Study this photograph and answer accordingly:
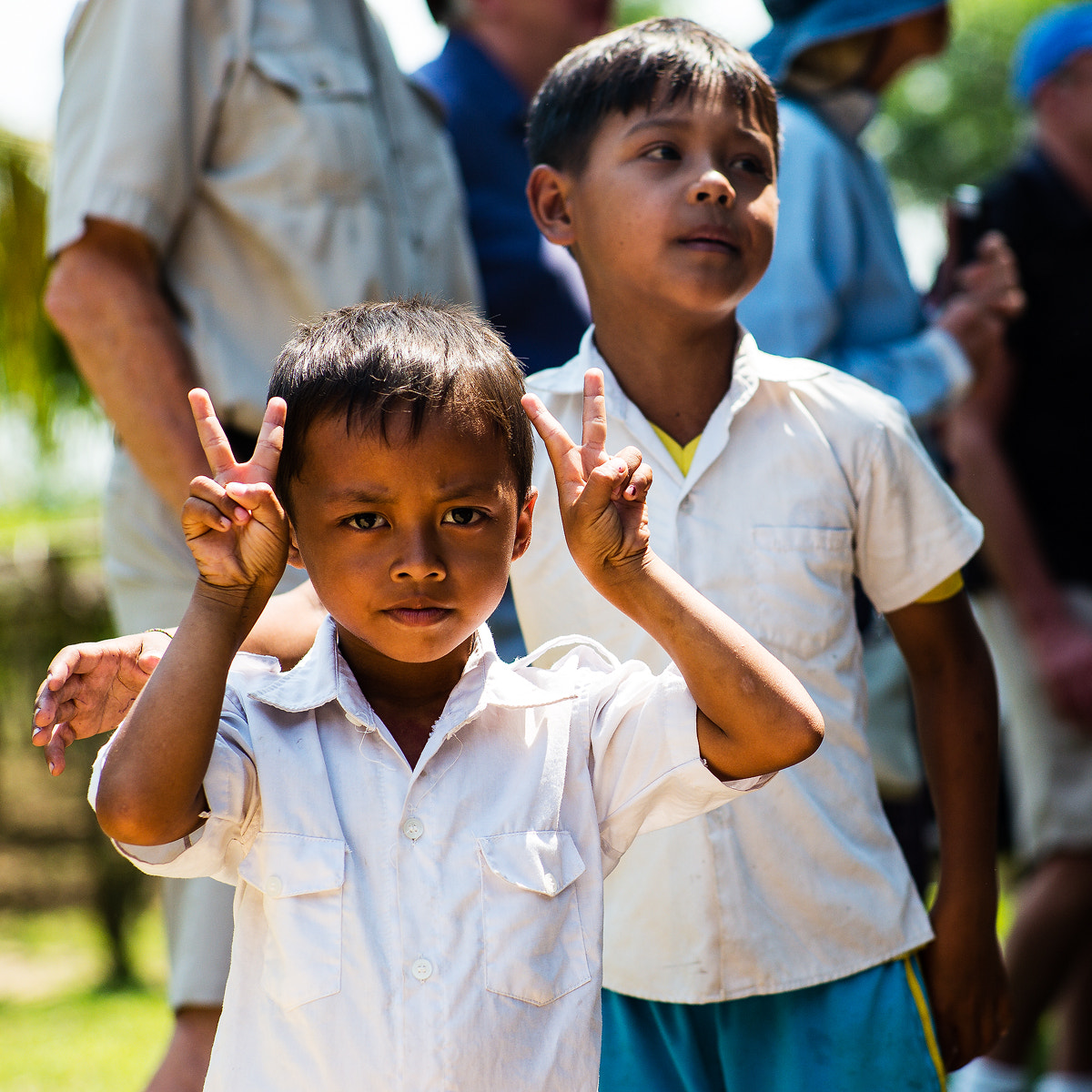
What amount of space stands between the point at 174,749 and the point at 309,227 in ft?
4.33

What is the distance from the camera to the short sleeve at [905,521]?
6.20 ft

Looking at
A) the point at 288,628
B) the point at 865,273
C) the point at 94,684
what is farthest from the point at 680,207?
the point at 94,684

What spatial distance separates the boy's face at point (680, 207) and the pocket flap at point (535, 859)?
0.78 m

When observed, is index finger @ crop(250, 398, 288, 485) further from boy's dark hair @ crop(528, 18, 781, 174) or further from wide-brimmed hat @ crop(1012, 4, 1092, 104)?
wide-brimmed hat @ crop(1012, 4, 1092, 104)

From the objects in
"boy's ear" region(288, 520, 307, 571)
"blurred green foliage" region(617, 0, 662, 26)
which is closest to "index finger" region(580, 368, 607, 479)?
"boy's ear" region(288, 520, 307, 571)

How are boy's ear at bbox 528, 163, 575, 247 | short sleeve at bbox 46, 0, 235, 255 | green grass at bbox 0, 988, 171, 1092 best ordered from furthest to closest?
1. green grass at bbox 0, 988, 171, 1092
2. short sleeve at bbox 46, 0, 235, 255
3. boy's ear at bbox 528, 163, 575, 247

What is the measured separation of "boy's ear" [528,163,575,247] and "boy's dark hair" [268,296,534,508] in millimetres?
485

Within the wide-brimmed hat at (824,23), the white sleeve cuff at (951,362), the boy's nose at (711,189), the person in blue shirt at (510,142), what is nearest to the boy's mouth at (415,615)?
the boy's nose at (711,189)

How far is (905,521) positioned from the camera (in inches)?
74.8

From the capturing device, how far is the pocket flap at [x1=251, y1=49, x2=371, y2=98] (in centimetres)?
243

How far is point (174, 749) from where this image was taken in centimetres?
134

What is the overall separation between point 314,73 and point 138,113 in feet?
1.12

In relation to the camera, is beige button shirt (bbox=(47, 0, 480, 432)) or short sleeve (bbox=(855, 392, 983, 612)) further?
beige button shirt (bbox=(47, 0, 480, 432))

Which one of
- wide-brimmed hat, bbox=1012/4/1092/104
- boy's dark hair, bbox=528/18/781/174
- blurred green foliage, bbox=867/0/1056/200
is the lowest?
boy's dark hair, bbox=528/18/781/174
